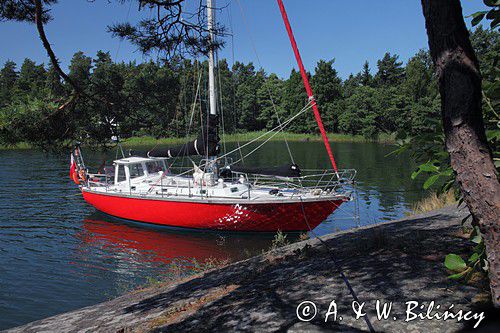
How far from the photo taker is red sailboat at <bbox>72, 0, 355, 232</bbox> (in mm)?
13195

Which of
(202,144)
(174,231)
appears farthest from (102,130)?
(174,231)

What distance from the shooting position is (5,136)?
5117 millimetres

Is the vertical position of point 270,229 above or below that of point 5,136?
below

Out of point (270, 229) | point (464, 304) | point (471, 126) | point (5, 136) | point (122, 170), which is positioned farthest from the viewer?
point (122, 170)

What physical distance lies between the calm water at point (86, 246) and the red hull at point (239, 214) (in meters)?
0.48

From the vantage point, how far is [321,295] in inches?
175

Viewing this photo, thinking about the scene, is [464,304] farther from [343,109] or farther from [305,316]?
[343,109]

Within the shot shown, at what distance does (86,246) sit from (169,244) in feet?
9.92

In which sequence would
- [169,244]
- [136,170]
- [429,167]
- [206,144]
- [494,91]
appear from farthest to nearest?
[136,170], [206,144], [169,244], [494,91], [429,167]

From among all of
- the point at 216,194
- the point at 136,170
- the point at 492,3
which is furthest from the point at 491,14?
the point at 136,170

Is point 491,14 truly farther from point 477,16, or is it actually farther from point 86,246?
point 86,246

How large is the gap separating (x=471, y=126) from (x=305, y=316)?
95.4 inches

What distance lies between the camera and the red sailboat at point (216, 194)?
13.2m

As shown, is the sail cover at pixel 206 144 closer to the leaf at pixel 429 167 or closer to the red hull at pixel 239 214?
the red hull at pixel 239 214
